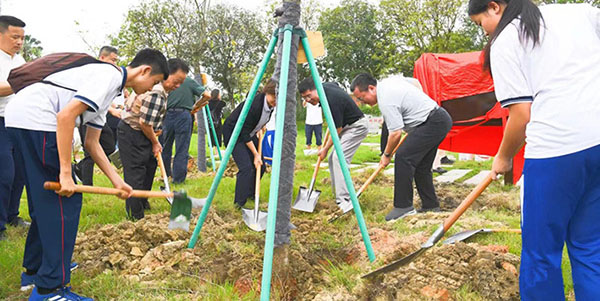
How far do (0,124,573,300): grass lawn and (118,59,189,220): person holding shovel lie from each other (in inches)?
14.4

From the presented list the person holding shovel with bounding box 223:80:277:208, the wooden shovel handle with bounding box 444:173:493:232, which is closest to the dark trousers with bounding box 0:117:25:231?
the person holding shovel with bounding box 223:80:277:208

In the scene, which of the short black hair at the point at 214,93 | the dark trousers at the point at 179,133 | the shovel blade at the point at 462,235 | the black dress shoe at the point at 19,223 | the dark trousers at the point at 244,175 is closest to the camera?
the shovel blade at the point at 462,235

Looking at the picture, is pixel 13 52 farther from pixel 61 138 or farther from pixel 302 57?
pixel 302 57

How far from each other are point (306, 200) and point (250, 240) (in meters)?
1.34

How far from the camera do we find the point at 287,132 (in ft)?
8.89

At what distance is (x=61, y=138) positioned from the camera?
212 centimetres

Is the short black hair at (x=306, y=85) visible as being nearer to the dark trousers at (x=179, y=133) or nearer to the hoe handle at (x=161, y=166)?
the hoe handle at (x=161, y=166)

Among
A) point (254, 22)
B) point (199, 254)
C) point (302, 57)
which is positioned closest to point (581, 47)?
point (302, 57)

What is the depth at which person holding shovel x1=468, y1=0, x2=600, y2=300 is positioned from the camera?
1623 mm

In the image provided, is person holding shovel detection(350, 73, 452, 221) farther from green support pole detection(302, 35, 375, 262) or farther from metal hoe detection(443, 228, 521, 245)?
green support pole detection(302, 35, 375, 262)

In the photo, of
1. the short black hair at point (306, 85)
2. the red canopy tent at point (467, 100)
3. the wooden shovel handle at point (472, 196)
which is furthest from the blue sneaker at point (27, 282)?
the red canopy tent at point (467, 100)

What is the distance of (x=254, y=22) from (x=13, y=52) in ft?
93.6

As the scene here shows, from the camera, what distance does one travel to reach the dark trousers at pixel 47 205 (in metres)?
2.23

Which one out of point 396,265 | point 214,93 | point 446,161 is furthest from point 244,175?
point 446,161
